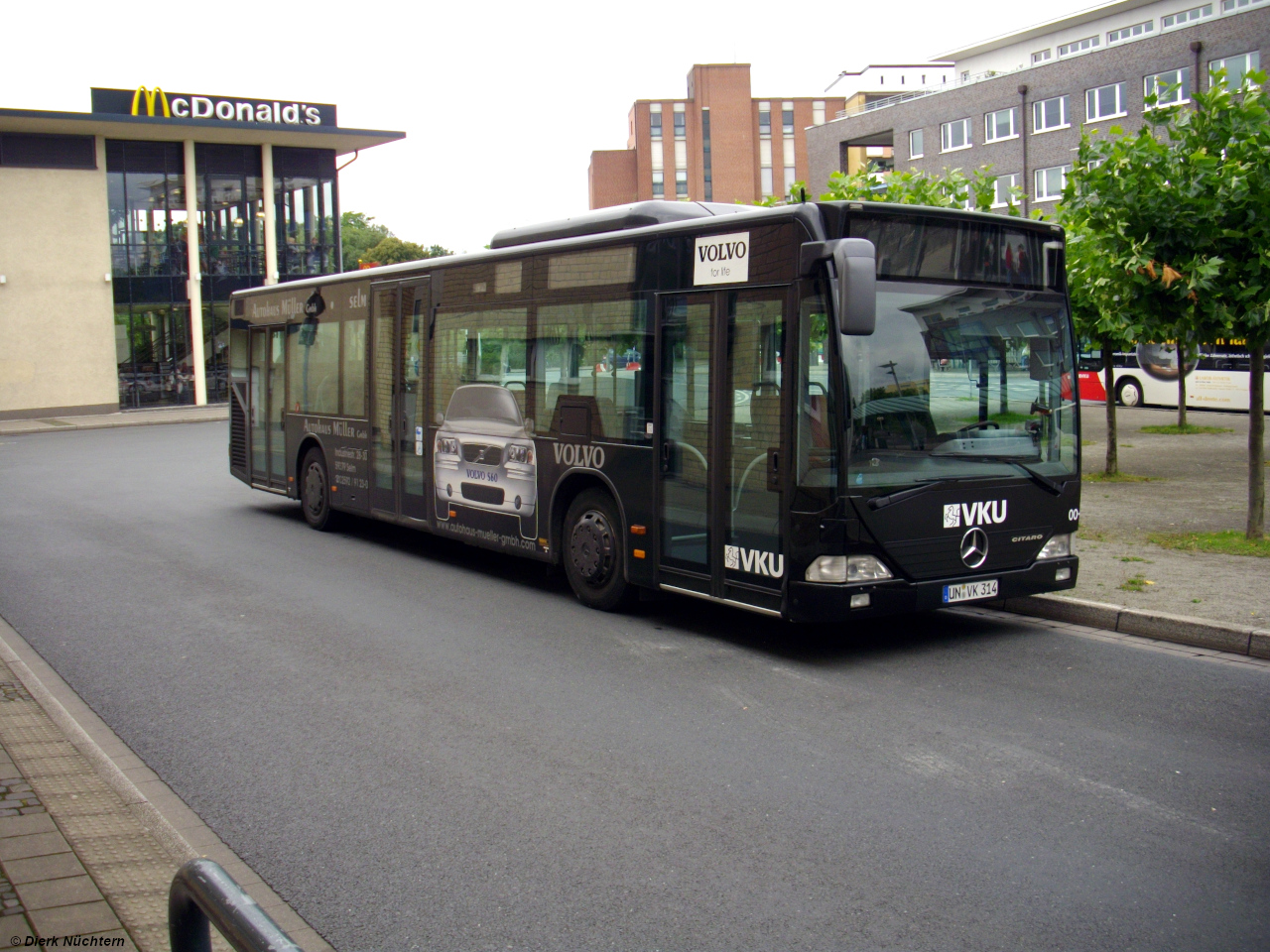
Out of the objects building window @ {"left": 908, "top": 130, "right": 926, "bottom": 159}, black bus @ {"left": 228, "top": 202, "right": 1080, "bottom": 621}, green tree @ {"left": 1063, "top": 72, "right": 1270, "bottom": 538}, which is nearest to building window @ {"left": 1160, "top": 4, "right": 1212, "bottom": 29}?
building window @ {"left": 908, "top": 130, "right": 926, "bottom": 159}

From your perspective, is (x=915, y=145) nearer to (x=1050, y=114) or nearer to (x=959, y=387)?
(x=1050, y=114)

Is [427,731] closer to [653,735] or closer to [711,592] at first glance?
[653,735]

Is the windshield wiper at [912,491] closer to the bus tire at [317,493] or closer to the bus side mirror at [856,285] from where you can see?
the bus side mirror at [856,285]

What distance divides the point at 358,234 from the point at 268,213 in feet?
259

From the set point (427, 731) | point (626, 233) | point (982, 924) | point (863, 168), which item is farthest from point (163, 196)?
point (982, 924)

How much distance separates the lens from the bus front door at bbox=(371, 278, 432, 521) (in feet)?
38.2

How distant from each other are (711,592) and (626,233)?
9.35 feet

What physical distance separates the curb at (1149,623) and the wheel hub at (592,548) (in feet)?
9.68

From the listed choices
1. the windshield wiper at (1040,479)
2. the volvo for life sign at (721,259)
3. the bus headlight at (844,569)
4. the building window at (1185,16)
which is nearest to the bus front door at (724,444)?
the volvo for life sign at (721,259)

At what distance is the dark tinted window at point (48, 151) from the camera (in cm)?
3791

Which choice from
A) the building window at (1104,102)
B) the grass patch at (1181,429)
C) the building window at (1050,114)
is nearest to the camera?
the grass patch at (1181,429)

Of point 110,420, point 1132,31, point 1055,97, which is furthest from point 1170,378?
point 1132,31

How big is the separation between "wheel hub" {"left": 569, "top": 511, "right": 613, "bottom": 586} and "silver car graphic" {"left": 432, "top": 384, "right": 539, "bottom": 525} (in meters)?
0.68

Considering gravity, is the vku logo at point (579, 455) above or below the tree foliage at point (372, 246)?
below
